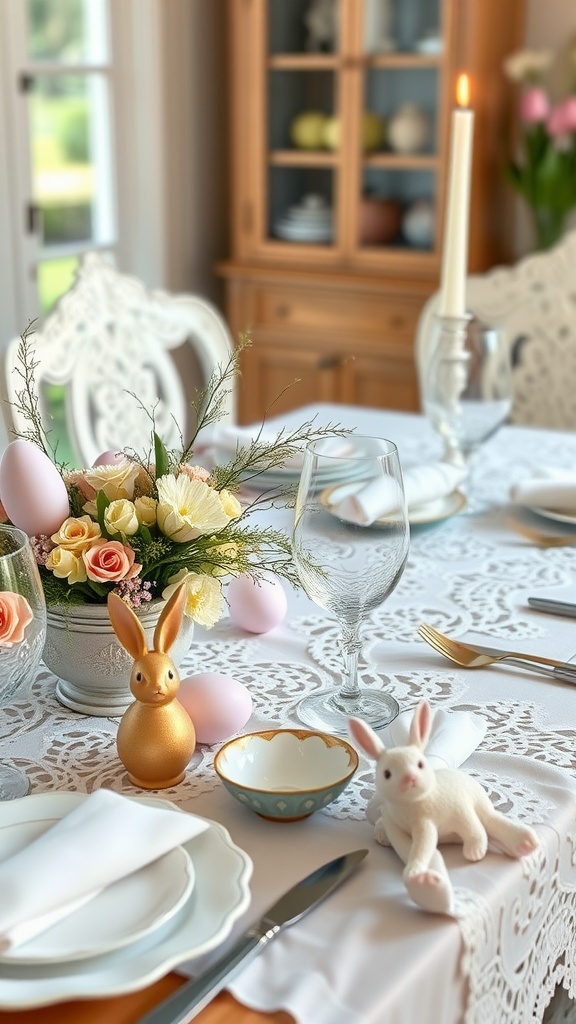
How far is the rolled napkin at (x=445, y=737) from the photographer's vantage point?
81 cm

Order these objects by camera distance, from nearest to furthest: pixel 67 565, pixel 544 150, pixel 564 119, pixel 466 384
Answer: pixel 67 565, pixel 466 384, pixel 564 119, pixel 544 150

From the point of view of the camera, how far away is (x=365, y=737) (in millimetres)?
726

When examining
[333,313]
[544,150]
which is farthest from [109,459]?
[333,313]

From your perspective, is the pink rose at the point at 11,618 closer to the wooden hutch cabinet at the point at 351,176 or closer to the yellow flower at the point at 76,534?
the yellow flower at the point at 76,534

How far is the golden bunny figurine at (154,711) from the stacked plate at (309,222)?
262 centimetres

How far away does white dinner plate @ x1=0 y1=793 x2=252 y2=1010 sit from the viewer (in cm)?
62

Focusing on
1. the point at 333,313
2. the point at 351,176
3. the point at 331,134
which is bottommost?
the point at 333,313

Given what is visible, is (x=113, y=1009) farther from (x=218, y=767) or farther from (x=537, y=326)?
(x=537, y=326)

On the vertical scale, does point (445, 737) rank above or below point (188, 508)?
below

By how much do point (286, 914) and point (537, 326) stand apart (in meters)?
1.66

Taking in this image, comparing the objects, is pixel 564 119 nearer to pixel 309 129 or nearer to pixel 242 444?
pixel 309 129

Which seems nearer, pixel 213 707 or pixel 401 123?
pixel 213 707

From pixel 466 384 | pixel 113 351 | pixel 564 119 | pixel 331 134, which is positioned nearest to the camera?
pixel 466 384

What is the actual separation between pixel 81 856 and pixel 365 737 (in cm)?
18
